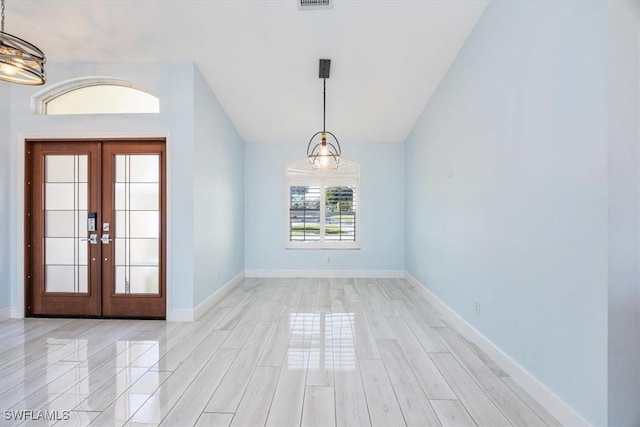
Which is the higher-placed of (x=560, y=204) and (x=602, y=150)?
(x=602, y=150)

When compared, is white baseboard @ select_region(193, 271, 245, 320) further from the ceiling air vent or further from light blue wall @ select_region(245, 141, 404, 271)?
the ceiling air vent

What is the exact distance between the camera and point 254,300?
4.89 m

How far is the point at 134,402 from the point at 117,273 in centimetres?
232

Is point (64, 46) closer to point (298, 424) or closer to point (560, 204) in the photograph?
point (298, 424)

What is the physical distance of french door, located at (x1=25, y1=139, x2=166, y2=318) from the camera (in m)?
4.05

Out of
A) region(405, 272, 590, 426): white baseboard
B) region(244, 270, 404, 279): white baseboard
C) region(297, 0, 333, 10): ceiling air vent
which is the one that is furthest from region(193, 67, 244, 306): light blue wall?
region(405, 272, 590, 426): white baseboard

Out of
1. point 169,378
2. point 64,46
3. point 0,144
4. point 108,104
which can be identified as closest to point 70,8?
point 64,46

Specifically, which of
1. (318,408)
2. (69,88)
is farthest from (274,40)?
(318,408)

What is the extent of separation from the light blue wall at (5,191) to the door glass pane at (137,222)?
1296mm

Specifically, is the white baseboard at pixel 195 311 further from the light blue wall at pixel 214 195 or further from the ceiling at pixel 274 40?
the ceiling at pixel 274 40

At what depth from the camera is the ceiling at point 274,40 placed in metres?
3.31

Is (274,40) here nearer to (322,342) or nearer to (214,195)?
(214,195)

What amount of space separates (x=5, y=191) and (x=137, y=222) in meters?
1.64

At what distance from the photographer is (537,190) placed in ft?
7.63
